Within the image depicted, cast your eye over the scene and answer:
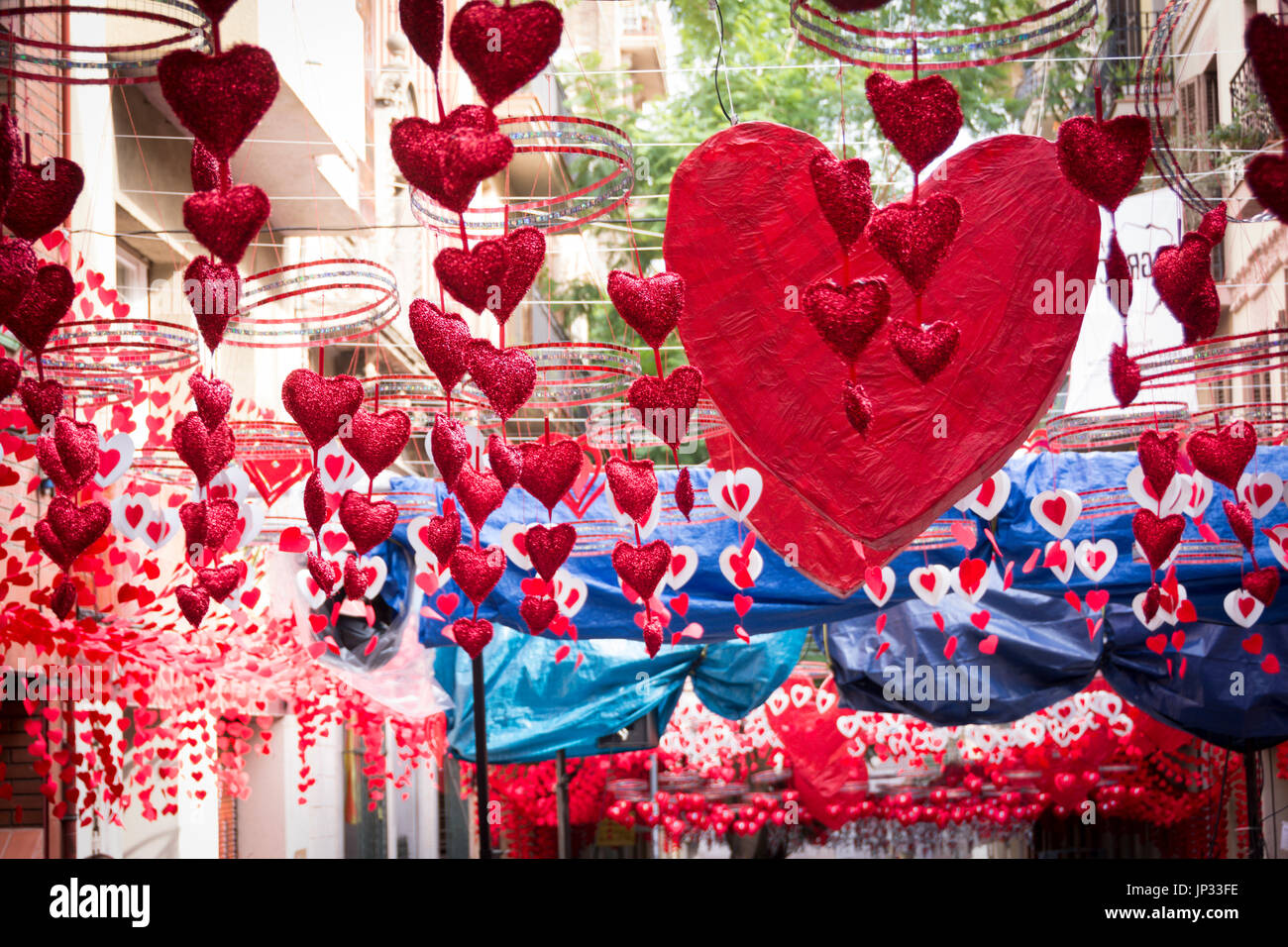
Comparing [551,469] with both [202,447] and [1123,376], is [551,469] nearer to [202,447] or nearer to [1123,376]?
[202,447]

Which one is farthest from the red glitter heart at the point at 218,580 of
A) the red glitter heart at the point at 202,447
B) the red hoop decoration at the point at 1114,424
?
the red hoop decoration at the point at 1114,424

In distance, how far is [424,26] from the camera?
2443mm

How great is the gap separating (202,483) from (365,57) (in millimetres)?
7680

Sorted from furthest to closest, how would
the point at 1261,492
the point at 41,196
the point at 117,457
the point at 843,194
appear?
1. the point at 1261,492
2. the point at 117,457
3. the point at 41,196
4. the point at 843,194

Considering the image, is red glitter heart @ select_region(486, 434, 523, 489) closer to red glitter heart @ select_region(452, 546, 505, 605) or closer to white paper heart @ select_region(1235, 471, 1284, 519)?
red glitter heart @ select_region(452, 546, 505, 605)

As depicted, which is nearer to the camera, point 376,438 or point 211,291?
point 211,291

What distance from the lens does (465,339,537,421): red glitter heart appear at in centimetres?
331

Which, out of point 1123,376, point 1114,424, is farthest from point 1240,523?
point 1123,376

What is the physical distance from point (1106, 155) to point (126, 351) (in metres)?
3.80

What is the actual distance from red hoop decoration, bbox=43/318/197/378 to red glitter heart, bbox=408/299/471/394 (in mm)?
1253

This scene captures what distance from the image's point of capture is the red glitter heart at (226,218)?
259 cm

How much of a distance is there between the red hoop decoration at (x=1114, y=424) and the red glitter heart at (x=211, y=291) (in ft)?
12.2
